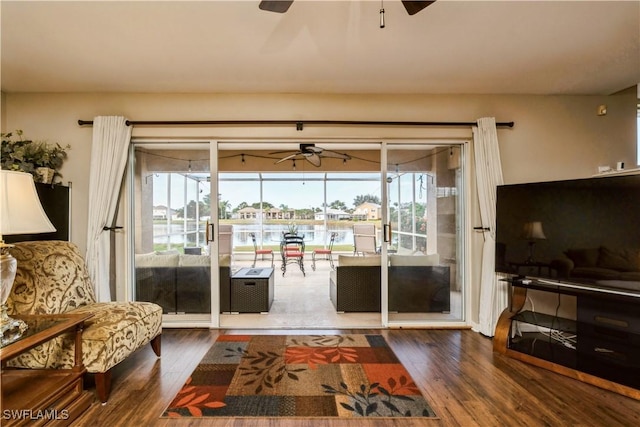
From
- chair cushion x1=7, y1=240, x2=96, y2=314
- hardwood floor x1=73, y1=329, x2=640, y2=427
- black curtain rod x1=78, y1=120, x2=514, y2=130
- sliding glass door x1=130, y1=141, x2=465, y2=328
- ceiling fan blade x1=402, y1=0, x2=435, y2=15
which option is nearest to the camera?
ceiling fan blade x1=402, y1=0, x2=435, y2=15

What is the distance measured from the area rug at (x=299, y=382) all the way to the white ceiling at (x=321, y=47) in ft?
8.60

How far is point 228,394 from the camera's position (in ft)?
6.67

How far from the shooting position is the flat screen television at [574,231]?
7.04ft

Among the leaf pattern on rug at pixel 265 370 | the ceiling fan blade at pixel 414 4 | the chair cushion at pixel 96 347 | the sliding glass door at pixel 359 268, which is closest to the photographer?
the ceiling fan blade at pixel 414 4

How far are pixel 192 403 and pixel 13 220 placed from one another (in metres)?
1.51

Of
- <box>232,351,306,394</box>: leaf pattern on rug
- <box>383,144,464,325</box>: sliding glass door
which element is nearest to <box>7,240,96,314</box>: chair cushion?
<box>232,351,306,394</box>: leaf pattern on rug

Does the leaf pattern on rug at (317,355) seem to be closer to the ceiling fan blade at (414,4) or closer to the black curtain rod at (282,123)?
the black curtain rod at (282,123)

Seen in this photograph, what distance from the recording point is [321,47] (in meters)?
2.40

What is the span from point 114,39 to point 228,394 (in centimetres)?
279

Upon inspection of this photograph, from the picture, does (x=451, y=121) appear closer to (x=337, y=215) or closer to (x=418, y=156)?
(x=418, y=156)

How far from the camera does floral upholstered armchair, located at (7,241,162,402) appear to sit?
6.23 feet

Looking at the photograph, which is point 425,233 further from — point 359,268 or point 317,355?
point 317,355

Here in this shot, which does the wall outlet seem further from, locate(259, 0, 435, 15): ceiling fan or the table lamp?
the table lamp

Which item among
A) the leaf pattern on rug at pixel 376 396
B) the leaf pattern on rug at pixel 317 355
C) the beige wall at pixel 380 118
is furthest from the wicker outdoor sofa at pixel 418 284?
the leaf pattern on rug at pixel 376 396
